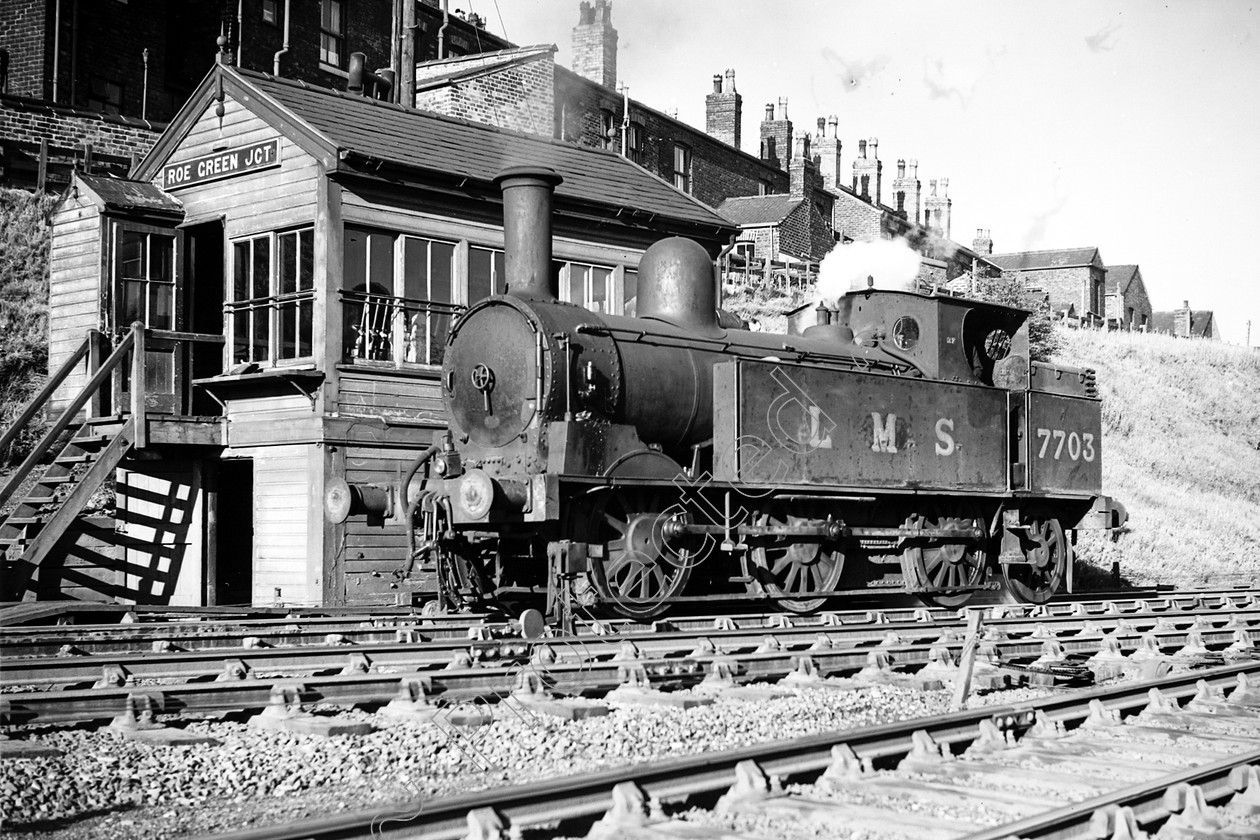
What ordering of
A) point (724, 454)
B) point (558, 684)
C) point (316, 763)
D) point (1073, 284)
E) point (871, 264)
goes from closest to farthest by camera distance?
1. point (316, 763)
2. point (558, 684)
3. point (724, 454)
4. point (871, 264)
5. point (1073, 284)

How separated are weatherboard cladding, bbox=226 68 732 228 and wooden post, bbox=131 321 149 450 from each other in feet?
10.5

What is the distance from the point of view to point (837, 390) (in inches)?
530

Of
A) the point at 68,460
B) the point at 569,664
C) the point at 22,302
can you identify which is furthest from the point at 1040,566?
the point at 22,302

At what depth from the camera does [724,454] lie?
1248 centimetres

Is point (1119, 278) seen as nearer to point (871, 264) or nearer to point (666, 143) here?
point (666, 143)

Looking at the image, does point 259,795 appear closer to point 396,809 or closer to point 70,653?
point 396,809

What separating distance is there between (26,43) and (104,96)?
2072 mm

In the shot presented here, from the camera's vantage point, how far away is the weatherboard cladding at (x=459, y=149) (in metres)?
16.2

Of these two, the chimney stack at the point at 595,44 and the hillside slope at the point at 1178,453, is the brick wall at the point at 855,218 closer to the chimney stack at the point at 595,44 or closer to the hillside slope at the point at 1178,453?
the hillside slope at the point at 1178,453

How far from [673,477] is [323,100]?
8.16 meters

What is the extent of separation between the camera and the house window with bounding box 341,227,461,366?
1587cm

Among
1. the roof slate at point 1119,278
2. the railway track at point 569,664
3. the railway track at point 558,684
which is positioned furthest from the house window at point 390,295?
the roof slate at point 1119,278

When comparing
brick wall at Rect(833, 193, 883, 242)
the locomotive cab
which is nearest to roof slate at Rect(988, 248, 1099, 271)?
brick wall at Rect(833, 193, 883, 242)

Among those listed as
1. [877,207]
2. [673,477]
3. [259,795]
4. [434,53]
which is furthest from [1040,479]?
[877,207]
